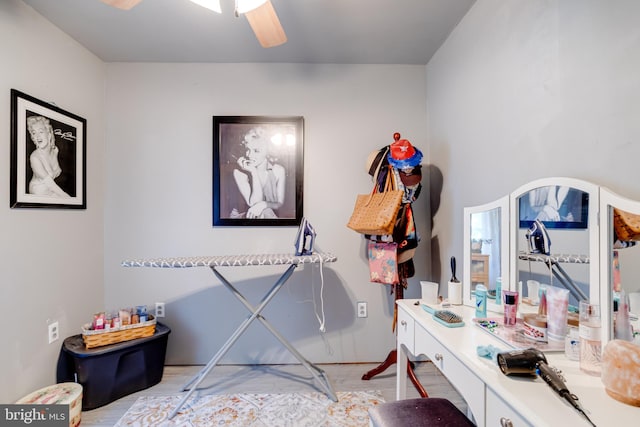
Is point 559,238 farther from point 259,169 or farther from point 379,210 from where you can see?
point 259,169

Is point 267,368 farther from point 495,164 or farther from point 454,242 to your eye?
point 495,164

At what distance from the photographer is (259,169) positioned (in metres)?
2.11

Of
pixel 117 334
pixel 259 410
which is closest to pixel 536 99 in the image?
pixel 259 410

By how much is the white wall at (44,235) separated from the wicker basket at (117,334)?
0.25 m

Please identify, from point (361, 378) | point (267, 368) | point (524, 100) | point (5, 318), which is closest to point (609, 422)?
point (524, 100)

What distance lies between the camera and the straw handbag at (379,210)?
1580 millimetres

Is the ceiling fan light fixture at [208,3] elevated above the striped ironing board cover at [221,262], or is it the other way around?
the ceiling fan light fixture at [208,3]

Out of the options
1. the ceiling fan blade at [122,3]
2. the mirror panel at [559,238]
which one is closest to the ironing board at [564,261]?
the mirror panel at [559,238]

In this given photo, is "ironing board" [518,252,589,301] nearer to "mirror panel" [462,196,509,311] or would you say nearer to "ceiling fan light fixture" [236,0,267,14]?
"mirror panel" [462,196,509,311]

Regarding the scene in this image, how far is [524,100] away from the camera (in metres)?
1.22

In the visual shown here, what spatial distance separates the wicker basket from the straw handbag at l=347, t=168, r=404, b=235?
1542 millimetres

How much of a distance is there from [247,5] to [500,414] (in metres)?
1.71

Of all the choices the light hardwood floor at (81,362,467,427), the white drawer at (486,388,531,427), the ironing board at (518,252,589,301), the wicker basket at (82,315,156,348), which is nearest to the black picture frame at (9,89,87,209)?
the wicker basket at (82,315,156,348)

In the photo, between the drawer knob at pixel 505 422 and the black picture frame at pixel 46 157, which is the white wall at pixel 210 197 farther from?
the drawer knob at pixel 505 422
